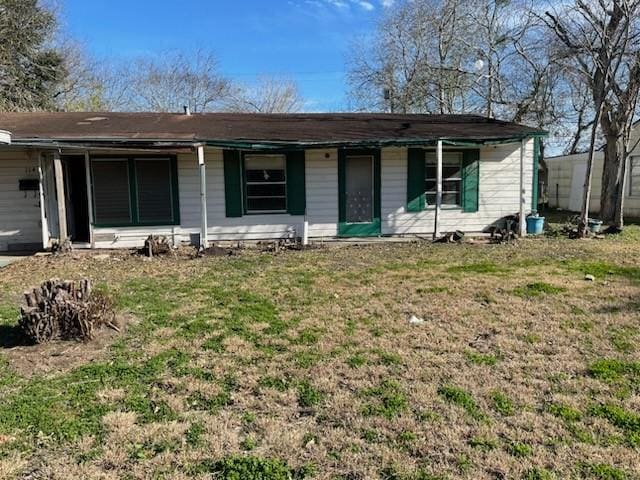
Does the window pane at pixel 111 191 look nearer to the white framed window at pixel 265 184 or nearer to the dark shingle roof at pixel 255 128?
the dark shingle roof at pixel 255 128

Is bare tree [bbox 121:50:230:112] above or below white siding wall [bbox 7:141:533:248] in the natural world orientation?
above

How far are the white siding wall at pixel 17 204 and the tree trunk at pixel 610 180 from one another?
556 inches

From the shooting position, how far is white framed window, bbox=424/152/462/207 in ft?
36.8

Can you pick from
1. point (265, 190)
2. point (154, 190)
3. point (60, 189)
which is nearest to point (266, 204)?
point (265, 190)

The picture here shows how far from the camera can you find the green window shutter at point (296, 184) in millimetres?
10633

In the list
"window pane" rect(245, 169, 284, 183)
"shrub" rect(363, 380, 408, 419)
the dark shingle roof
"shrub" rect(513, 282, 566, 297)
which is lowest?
"shrub" rect(363, 380, 408, 419)

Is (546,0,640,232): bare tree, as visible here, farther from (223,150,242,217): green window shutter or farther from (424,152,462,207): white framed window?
(223,150,242,217): green window shutter

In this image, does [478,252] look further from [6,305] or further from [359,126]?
[6,305]

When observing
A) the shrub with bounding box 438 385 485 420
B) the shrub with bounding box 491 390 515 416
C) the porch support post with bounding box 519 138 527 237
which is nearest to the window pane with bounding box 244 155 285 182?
the porch support post with bounding box 519 138 527 237

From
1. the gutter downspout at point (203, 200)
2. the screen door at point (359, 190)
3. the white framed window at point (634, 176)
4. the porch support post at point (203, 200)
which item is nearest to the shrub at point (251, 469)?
the gutter downspout at point (203, 200)

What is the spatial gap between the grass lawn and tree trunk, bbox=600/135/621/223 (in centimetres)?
741

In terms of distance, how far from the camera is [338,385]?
3.48m

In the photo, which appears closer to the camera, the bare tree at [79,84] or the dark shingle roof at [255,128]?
the dark shingle roof at [255,128]

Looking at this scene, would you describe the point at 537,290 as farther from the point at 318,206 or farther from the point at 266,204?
the point at 266,204
